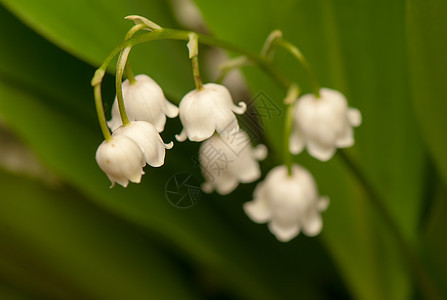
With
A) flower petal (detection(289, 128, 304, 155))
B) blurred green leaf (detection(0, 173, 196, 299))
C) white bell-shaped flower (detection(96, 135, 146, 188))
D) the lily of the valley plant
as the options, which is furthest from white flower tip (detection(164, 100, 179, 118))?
blurred green leaf (detection(0, 173, 196, 299))

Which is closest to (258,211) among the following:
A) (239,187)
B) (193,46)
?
(239,187)

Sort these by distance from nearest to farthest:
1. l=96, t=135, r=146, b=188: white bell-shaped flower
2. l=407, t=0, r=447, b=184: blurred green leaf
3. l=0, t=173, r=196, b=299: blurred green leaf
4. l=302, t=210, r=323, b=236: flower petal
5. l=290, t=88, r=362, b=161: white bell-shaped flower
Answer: l=96, t=135, r=146, b=188: white bell-shaped flower, l=407, t=0, r=447, b=184: blurred green leaf, l=290, t=88, r=362, b=161: white bell-shaped flower, l=302, t=210, r=323, b=236: flower petal, l=0, t=173, r=196, b=299: blurred green leaf

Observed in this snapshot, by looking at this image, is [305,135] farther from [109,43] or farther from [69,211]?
[69,211]

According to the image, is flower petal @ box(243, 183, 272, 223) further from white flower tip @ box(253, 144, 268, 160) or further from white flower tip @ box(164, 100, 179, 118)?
white flower tip @ box(164, 100, 179, 118)

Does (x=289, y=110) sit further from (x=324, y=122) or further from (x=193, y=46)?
(x=193, y=46)

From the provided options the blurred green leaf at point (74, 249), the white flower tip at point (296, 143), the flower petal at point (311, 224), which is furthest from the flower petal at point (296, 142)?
the blurred green leaf at point (74, 249)

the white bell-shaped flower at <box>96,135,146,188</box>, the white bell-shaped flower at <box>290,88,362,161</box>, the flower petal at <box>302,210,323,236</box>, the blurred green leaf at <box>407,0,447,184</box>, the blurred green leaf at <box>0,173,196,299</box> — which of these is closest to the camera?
the white bell-shaped flower at <box>96,135,146,188</box>

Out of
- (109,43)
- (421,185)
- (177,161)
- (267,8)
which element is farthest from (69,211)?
(421,185)
